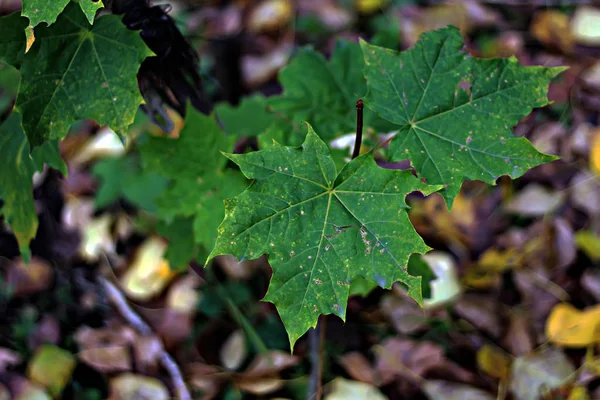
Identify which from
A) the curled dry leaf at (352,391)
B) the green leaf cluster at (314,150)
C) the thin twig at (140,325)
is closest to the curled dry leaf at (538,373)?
the curled dry leaf at (352,391)

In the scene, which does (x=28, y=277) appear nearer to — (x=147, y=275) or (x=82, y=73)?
A: (x=147, y=275)

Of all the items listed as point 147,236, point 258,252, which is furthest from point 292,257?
point 147,236

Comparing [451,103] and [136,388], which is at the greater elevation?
[451,103]

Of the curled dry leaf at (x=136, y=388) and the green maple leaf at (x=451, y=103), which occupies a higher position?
the green maple leaf at (x=451, y=103)

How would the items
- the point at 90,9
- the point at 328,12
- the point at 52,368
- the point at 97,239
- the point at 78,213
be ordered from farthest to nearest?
the point at 328,12 < the point at 78,213 < the point at 97,239 < the point at 52,368 < the point at 90,9

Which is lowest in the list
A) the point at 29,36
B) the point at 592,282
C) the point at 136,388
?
the point at 136,388

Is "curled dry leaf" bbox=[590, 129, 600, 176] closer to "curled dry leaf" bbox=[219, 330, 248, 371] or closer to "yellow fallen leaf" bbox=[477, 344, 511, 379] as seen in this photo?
"yellow fallen leaf" bbox=[477, 344, 511, 379]

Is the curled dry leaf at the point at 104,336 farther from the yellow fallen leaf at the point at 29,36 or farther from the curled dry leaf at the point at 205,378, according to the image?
the yellow fallen leaf at the point at 29,36

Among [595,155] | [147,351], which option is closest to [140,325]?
[147,351]
